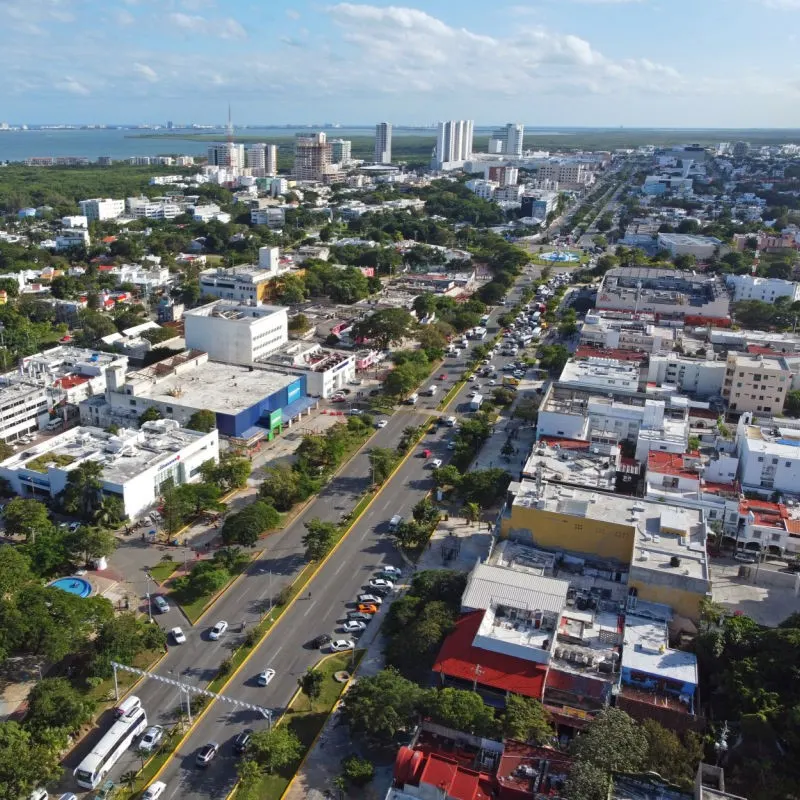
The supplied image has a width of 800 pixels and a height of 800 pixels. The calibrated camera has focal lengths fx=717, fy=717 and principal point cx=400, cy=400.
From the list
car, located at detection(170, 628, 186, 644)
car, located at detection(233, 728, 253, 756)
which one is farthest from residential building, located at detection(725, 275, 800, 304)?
car, located at detection(233, 728, 253, 756)

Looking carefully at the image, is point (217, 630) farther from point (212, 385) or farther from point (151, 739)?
point (212, 385)

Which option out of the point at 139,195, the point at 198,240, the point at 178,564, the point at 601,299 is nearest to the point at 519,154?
the point at 139,195

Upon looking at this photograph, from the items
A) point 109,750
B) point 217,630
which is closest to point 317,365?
point 217,630

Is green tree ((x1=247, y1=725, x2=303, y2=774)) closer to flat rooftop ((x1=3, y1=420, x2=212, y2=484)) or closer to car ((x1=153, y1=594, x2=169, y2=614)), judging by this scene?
car ((x1=153, y1=594, x2=169, y2=614))

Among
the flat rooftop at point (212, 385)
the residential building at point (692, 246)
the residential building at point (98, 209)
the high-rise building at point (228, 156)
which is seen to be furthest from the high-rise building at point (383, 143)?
the flat rooftop at point (212, 385)

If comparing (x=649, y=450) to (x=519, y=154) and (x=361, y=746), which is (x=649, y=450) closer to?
(x=361, y=746)
